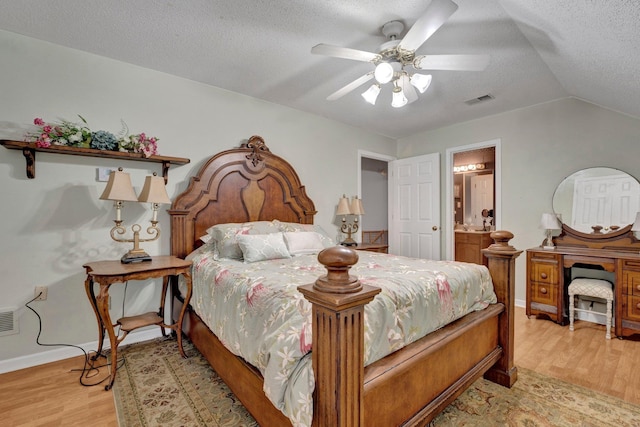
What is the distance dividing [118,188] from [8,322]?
4.13 feet

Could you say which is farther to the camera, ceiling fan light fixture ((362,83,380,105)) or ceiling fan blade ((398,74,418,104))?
ceiling fan light fixture ((362,83,380,105))

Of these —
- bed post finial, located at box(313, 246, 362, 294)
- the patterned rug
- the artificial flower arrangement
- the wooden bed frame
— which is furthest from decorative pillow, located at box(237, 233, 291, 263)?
bed post finial, located at box(313, 246, 362, 294)

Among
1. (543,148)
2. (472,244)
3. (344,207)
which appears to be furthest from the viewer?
(472,244)

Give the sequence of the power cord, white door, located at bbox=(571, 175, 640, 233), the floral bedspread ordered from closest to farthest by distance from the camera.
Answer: the floral bedspread → the power cord → white door, located at bbox=(571, 175, 640, 233)

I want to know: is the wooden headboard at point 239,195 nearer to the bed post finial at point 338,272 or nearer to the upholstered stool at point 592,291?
the bed post finial at point 338,272

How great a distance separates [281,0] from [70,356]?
10.1 feet

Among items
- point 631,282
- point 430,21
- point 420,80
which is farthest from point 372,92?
point 631,282

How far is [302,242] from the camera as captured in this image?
2771 mm

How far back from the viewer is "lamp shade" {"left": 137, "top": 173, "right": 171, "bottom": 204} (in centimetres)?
235

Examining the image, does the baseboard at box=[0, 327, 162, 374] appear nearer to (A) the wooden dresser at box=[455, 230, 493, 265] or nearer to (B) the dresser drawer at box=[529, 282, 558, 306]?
(B) the dresser drawer at box=[529, 282, 558, 306]

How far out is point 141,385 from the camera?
193 cm

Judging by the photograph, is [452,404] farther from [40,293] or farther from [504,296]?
[40,293]

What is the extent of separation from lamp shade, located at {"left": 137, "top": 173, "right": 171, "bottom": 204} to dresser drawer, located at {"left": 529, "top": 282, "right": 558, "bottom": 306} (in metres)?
3.86

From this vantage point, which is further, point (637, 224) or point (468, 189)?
point (468, 189)
